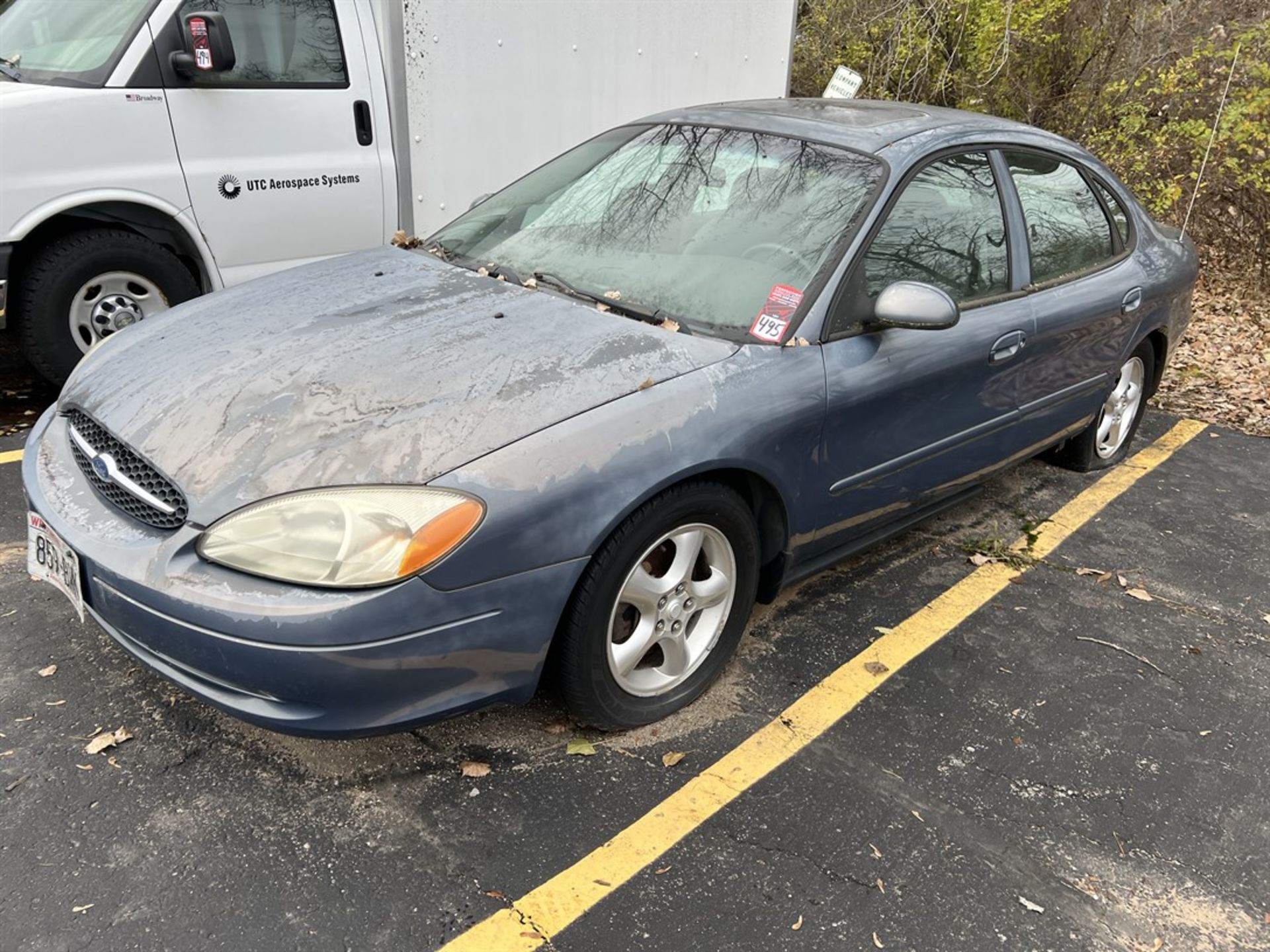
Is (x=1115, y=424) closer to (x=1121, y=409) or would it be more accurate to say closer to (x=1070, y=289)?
(x=1121, y=409)

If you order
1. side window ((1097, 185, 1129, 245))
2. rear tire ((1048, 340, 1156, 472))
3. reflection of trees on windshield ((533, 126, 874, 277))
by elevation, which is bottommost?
rear tire ((1048, 340, 1156, 472))

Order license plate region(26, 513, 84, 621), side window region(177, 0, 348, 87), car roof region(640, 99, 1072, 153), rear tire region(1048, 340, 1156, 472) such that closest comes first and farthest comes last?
license plate region(26, 513, 84, 621) < car roof region(640, 99, 1072, 153) < rear tire region(1048, 340, 1156, 472) < side window region(177, 0, 348, 87)

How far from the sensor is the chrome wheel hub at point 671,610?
99.3 inches

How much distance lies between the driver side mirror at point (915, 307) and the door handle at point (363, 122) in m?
3.32

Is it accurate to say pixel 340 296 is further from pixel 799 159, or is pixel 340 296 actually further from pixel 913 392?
pixel 913 392

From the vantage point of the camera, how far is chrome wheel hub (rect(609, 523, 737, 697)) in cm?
252

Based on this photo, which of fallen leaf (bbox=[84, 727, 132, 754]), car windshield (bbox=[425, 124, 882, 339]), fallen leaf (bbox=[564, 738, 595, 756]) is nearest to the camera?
fallen leaf (bbox=[84, 727, 132, 754])

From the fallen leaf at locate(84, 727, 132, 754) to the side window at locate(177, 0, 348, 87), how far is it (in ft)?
10.6

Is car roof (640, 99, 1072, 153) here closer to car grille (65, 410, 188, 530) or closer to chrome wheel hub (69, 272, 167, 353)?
car grille (65, 410, 188, 530)

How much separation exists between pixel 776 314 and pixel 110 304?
3319 mm

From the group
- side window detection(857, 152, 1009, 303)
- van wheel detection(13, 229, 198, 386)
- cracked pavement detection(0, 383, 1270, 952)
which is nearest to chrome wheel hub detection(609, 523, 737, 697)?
cracked pavement detection(0, 383, 1270, 952)

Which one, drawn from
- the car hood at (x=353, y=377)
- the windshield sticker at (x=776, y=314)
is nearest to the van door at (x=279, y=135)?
the car hood at (x=353, y=377)

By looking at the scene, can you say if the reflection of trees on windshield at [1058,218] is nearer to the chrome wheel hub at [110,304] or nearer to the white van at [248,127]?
the white van at [248,127]

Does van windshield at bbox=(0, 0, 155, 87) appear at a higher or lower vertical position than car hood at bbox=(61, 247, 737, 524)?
higher
